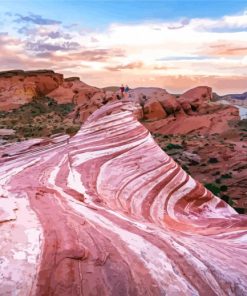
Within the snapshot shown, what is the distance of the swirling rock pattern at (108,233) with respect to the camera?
4977mm

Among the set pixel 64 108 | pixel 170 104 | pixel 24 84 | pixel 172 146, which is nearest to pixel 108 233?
pixel 172 146

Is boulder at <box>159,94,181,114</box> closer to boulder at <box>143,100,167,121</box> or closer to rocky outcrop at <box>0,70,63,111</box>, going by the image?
boulder at <box>143,100,167,121</box>

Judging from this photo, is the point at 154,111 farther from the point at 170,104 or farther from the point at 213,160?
the point at 213,160

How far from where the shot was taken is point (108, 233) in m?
6.13

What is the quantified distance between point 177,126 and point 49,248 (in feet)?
161

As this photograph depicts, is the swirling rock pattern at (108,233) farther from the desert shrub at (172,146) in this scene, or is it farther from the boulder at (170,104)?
the boulder at (170,104)

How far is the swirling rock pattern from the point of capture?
4977 mm

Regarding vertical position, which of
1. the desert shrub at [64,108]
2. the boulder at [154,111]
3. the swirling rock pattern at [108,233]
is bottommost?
the desert shrub at [64,108]

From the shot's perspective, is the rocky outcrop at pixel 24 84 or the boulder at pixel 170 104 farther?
the rocky outcrop at pixel 24 84

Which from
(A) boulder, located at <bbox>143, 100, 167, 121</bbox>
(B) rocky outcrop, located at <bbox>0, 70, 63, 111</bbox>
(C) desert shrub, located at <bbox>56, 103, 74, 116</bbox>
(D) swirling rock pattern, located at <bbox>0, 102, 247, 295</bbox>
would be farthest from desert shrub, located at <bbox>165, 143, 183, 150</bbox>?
(B) rocky outcrop, located at <bbox>0, 70, 63, 111</bbox>

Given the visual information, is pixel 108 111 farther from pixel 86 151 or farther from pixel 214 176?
pixel 214 176

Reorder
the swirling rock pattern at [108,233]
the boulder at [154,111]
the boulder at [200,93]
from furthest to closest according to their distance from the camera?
the boulder at [200,93], the boulder at [154,111], the swirling rock pattern at [108,233]

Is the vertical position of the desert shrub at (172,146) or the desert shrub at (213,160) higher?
the desert shrub at (213,160)

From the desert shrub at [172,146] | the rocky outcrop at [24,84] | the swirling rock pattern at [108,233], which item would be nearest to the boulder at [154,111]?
the desert shrub at [172,146]
